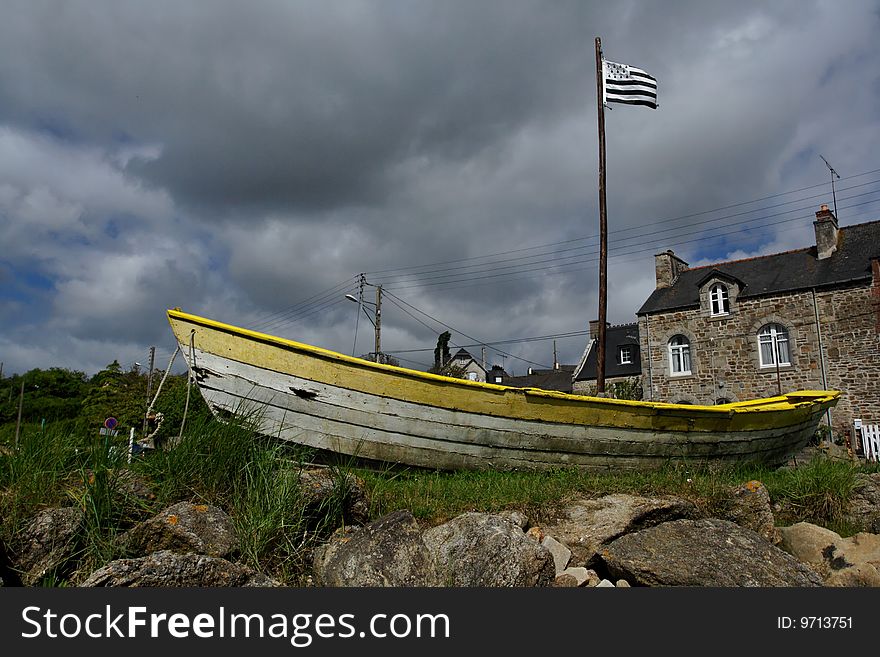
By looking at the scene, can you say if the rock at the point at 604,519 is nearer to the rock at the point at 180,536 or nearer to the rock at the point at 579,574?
the rock at the point at 579,574

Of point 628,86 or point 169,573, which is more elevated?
point 628,86

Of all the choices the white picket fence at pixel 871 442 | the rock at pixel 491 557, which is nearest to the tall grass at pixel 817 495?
the rock at pixel 491 557

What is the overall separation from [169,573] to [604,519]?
128 inches

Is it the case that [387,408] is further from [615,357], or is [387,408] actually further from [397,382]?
[615,357]

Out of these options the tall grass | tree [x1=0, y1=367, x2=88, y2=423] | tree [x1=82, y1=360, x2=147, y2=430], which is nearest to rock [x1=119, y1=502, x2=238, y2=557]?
the tall grass

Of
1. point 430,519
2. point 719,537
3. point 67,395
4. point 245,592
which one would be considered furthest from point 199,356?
point 67,395

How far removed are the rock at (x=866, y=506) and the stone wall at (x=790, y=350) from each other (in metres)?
18.6

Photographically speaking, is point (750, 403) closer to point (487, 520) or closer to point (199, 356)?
point (487, 520)

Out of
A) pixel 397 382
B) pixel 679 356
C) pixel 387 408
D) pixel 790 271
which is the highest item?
pixel 790 271

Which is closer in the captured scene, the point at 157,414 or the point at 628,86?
the point at 157,414

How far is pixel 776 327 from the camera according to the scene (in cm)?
2412

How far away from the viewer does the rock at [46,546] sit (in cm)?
350

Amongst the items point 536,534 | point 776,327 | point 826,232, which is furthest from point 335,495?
point 826,232

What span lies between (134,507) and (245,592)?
1360mm
